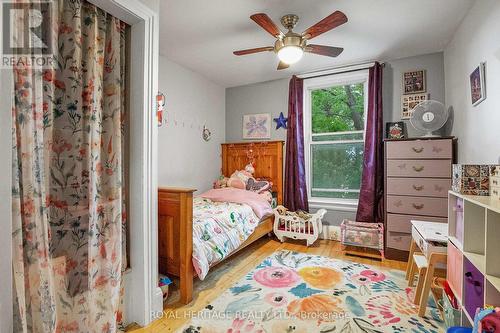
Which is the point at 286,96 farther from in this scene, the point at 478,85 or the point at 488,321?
the point at 488,321

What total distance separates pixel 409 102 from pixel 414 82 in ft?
0.81

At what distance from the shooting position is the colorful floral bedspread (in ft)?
6.49

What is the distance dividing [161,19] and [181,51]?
688 mm

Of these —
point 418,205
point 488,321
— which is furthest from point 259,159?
point 488,321

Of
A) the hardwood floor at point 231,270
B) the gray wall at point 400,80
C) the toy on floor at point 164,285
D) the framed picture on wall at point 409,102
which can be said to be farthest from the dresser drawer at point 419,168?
the toy on floor at point 164,285

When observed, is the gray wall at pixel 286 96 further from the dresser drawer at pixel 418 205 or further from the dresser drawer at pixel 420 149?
the dresser drawer at pixel 418 205

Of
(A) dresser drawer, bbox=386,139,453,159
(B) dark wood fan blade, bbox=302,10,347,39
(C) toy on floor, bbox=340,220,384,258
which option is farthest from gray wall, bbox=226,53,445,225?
(B) dark wood fan blade, bbox=302,10,347,39

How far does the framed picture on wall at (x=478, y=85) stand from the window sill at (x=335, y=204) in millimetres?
1769

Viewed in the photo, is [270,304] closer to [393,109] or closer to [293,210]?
[293,210]

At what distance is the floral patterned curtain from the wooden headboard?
249 cm

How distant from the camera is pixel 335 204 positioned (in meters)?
3.49

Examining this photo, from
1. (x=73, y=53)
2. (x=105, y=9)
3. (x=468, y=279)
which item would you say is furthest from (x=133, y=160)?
(x=468, y=279)

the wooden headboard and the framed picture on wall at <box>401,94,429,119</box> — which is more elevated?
the framed picture on wall at <box>401,94,429,119</box>

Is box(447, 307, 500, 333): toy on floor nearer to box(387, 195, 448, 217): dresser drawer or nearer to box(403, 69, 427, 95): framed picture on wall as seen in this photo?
box(387, 195, 448, 217): dresser drawer
